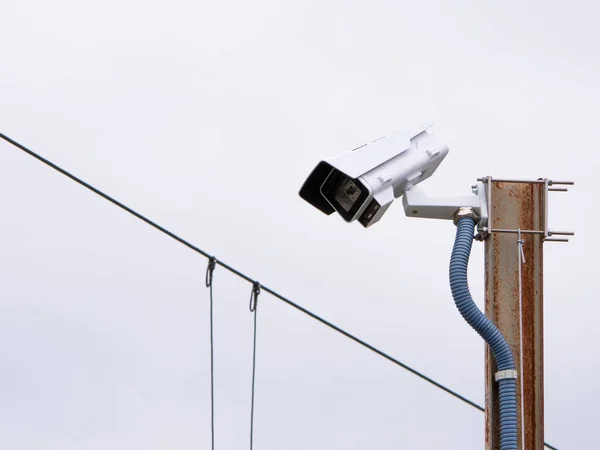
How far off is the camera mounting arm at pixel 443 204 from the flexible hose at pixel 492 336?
172 mm

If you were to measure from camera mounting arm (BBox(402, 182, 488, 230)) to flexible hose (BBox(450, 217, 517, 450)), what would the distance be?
17 centimetres

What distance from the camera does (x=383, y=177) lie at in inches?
227

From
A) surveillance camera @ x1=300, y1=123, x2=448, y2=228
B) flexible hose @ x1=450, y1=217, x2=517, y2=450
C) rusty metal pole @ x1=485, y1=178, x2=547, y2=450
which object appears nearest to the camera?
flexible hose @ x1=450, y1=217, x2=517, y2=450

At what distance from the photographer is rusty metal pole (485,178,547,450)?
5.57 metres

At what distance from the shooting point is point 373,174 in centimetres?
574

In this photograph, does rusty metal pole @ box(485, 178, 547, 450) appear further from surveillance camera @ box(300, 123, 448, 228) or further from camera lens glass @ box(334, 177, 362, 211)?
camera lens glass @ box(334, 177, 362, 211)

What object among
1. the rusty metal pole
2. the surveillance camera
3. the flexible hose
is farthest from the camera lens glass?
the rusty metal pole

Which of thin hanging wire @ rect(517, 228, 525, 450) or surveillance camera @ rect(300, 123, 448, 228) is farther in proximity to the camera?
surveillance camera @ rect(300, 123, 448, 228)

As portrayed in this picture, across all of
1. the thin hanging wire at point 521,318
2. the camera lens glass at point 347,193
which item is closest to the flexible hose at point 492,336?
the thin hanging wire at point 521,318

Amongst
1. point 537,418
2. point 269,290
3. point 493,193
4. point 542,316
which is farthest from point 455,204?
point 269,290

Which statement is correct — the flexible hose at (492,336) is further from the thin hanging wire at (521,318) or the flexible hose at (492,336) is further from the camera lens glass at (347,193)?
the camera lens glass at (347,193)

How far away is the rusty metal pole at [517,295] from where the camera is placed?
5.57 m

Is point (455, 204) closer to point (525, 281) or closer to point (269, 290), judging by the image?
point (525, 281)

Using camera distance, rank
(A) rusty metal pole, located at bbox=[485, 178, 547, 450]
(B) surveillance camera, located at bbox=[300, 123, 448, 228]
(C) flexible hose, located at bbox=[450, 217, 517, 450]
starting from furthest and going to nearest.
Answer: (B) surveillance camera, located at bbox=[300, 123, 448, 228], (A) rusty metal pole, located at bbox=[485, 178, 547, 450], (C) flexible hose, located at bbox=[450, 217, 517, 450]
